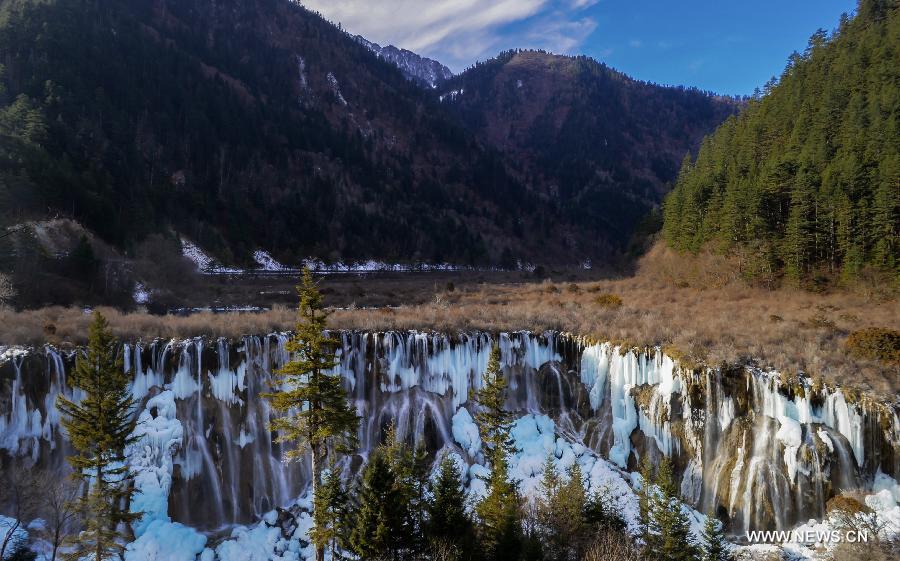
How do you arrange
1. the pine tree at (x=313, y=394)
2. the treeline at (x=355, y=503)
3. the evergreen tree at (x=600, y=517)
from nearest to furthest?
the pine tree at (x=313, y=394)
the treeline at (x=355, y=503)
the evergreen tree at (x=600, y=517)

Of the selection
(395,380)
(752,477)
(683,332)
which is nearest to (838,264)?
(683,332)

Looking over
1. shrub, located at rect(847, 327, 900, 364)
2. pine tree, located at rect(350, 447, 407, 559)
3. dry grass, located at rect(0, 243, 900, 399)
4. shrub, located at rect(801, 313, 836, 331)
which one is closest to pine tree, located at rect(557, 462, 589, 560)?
pine tree, located at rect(350, 447, 407, 559)

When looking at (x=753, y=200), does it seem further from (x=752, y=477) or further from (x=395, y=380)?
(x=395, y=380)

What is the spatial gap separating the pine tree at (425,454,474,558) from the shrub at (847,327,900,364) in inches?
848

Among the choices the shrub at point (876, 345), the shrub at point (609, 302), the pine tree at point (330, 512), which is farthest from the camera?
the shrub at point (609, 302)

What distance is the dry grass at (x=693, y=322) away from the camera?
25031 millimetres

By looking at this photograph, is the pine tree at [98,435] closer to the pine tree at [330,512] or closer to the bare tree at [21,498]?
the bare tree at [21,498]

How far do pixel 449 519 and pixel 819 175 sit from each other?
4358cm

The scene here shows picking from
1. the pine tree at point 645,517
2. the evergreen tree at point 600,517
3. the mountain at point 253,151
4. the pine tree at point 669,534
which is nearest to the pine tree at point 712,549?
the pine tree at point 669,534

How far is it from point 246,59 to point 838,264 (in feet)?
477

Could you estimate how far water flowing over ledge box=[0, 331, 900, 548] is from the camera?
21.5 metres

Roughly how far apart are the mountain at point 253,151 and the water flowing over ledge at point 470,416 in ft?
92.2

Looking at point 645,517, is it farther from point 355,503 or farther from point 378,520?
point 355,503

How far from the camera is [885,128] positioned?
40500 mm
